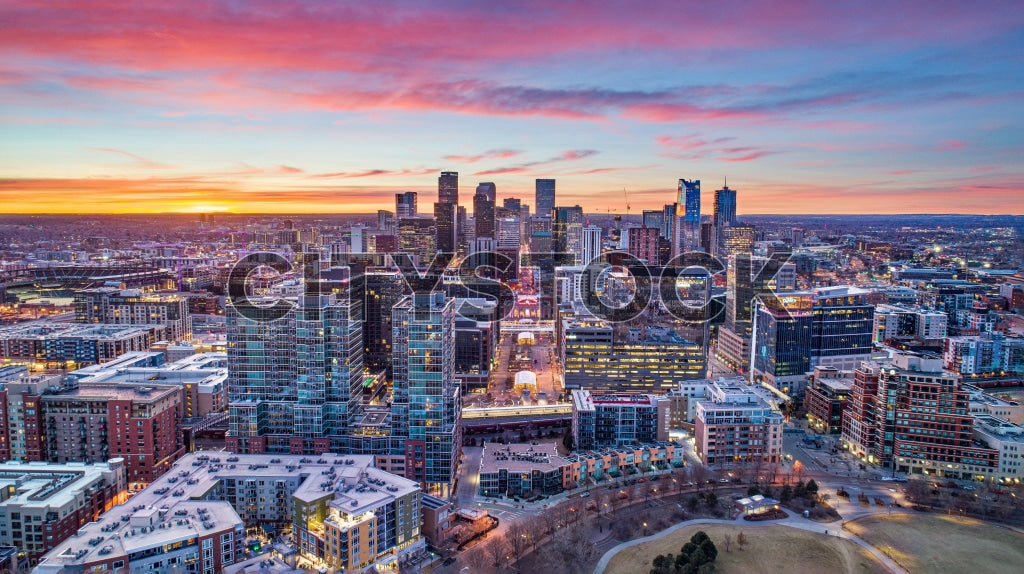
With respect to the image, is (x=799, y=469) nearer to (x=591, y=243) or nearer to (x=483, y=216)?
(x=591, y=243)

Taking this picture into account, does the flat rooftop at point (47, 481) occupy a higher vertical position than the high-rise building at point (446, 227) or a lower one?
lower

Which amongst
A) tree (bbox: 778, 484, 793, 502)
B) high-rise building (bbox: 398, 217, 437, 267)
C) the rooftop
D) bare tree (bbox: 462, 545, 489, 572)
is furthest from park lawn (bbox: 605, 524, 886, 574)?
high-rise building (bbox: 398, 217, 437, 267)

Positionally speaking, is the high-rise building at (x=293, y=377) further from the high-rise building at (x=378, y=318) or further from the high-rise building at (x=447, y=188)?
the high-rise building at (x=447, y=188)

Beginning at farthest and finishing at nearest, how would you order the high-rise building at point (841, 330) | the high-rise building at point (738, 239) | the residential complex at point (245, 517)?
1. the high-rise building at point (738, 239)
2. the high-rise building at point (841, 330)
3. the residential complex at point (245, 517)

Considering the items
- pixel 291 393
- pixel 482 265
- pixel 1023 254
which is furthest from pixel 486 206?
pixel 291 393

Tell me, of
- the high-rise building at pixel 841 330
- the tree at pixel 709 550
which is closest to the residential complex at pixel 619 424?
the tree at pixel 709 550

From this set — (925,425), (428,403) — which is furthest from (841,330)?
(428,403)

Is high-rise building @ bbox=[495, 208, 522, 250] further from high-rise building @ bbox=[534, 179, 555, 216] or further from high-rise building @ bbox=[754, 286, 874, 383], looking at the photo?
high-rise building @ bbox=[754, 286, 874, 383]

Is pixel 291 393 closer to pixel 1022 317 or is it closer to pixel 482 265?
pixel 482 265
